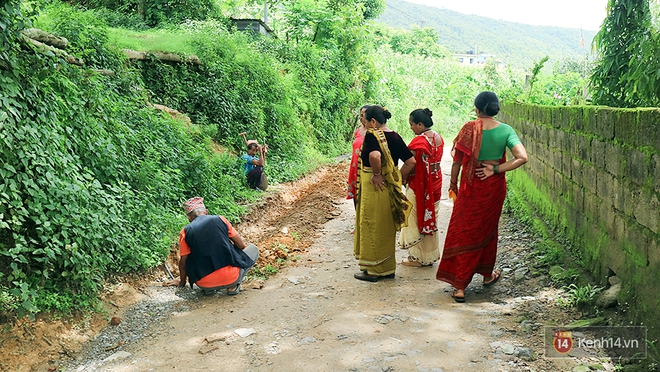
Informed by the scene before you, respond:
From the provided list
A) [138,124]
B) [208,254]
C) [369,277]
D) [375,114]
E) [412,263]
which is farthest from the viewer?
[138,124]

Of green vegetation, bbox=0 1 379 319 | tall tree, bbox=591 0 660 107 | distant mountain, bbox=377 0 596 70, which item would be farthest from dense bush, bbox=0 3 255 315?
distant mountain, bbox=377 0 596 70

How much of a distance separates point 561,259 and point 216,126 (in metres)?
6.91

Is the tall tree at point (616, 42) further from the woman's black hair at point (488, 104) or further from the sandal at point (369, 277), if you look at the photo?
the sandal at point (369, 277)

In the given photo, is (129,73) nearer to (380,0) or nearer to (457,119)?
(457,119)

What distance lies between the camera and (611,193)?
4719mm

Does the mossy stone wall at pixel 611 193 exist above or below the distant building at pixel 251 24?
below

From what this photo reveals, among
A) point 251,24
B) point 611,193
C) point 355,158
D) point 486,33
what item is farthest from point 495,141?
point 486,33

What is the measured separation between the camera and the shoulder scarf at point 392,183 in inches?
232

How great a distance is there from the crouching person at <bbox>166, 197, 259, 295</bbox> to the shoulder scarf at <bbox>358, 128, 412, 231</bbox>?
5.28 feet

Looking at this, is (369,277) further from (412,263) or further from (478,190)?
(478,190)

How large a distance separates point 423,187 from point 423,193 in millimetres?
67

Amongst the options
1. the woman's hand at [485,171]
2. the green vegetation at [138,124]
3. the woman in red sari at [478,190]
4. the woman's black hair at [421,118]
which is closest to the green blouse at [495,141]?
the woman in red sari at [478,190]

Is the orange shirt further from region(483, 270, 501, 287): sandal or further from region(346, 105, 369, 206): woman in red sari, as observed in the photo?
region(483, 270, 501, 287): sandal

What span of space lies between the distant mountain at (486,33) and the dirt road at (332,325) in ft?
339
